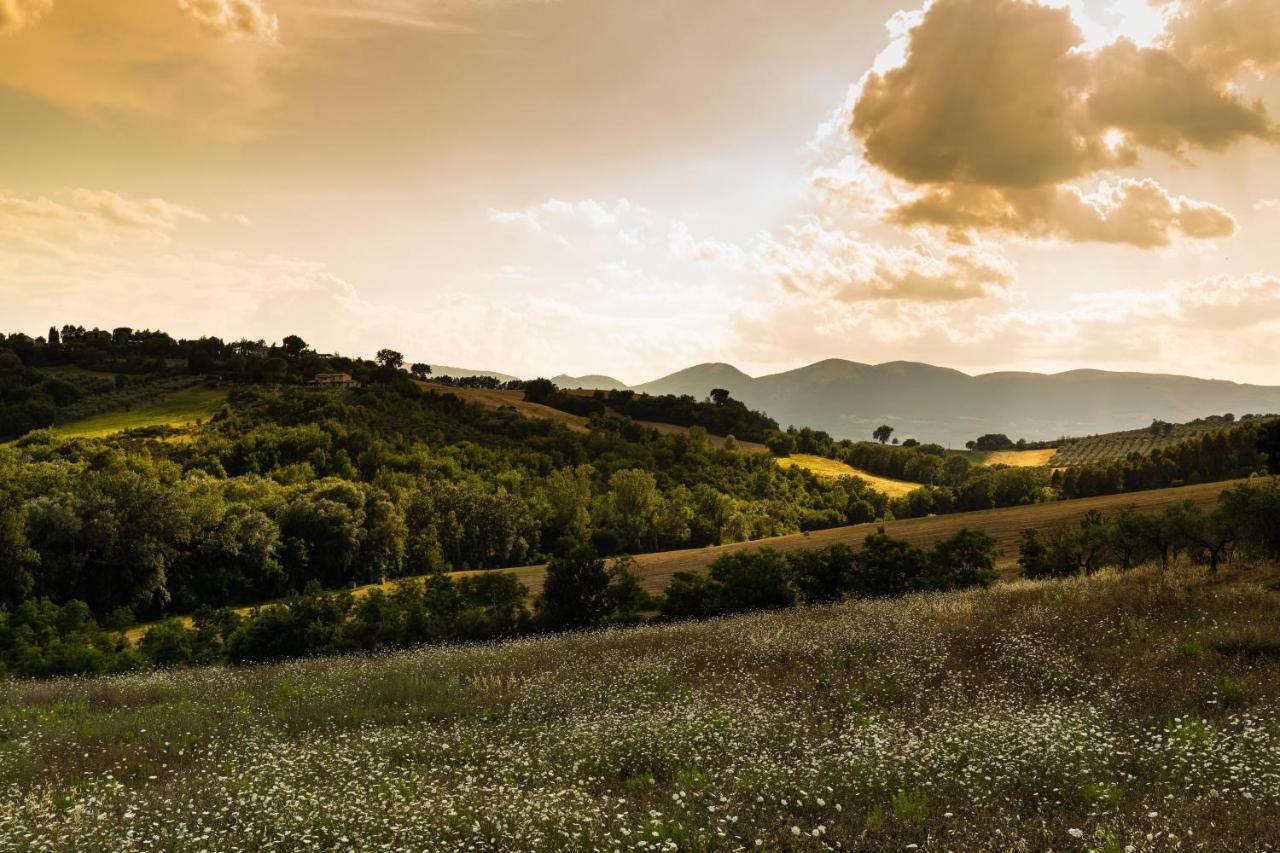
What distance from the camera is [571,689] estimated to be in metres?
16.0

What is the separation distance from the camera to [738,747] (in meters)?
10.8

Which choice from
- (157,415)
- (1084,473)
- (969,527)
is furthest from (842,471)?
(157,415)

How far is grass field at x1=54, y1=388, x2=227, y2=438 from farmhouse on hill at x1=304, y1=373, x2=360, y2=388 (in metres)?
20.4

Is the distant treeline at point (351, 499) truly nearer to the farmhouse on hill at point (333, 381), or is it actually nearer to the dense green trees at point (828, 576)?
the farmhouse on hill at point (333, 381)

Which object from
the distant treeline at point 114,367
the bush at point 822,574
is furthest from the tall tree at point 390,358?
the bush at point 822,574

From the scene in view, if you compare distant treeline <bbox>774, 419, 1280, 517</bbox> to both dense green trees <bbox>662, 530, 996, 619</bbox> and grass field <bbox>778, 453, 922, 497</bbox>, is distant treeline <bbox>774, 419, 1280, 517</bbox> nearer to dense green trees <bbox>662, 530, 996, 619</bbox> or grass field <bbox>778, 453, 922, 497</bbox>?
grass field <bbox>778, 453, 922, 497</bbox>

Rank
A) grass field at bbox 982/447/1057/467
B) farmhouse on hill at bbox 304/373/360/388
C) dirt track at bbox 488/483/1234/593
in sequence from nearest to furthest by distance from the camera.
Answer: dirt track at bbox 488/483/1234/593 < farmhouse on hill at bbox 304/373/360/388 < grass field at bbox 982/447/1057/467

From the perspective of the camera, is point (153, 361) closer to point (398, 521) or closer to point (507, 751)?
point (398, 521)

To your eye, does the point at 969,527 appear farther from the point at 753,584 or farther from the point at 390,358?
the point at 390,358

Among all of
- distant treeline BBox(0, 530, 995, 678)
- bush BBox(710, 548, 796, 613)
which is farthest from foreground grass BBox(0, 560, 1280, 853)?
bush BBox(710, 548, 796, 613)

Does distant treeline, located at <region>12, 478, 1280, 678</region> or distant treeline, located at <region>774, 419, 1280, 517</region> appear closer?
distant treeline, located at <region>12, 478, 1280, 678</region>

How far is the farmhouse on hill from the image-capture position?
138 meters

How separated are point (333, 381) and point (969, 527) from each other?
117588 mm

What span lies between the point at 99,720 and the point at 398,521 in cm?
6390
